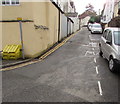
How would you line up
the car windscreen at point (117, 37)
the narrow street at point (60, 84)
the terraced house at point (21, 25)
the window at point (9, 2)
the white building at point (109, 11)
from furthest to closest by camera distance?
the white building at point (109, 11) → the window at point (9, 2) → the terraced house at point (21, 25) → the car windscreen at point (117, 37) → the narrow street at point (60, 84)

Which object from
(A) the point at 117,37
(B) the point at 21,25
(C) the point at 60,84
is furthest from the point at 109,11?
(C) the point at 60,84

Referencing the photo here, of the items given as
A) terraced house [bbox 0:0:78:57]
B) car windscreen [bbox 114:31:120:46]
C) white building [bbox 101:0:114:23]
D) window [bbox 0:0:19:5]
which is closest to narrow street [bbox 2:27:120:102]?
car windscreen [bbox 114:31:120:46]

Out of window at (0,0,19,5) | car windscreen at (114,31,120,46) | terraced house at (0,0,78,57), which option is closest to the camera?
car windscreen at (114,31,120,46)

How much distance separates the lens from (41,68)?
686 centimetres

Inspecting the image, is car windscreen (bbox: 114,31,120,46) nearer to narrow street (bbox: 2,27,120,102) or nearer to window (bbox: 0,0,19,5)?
narrow street (bbox: 2,27,120,102)

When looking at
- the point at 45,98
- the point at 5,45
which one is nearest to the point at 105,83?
the point at 45,98

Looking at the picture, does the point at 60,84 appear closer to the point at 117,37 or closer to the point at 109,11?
the point at 117,37

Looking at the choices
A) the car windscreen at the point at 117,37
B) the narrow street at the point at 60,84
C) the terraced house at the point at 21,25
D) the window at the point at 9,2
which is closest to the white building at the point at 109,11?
the car windscreen at the point at 117,37

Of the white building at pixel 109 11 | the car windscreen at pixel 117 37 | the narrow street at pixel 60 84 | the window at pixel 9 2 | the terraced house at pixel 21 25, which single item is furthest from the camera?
the white building at pixel 109 11

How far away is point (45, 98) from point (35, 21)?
19.3 ft

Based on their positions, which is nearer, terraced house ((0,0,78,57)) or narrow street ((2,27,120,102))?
narrow street ((2,27,120,102))

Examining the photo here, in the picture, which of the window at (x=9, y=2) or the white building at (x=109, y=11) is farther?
the white building at (x=109, y=11)

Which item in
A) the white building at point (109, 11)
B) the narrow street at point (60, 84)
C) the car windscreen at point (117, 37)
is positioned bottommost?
the narrow street at point (60, 84)

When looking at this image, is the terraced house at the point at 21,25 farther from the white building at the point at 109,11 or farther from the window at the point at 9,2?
the white building at the point at 109,11
